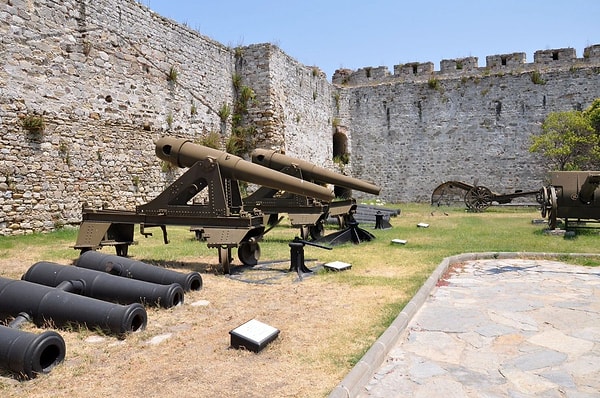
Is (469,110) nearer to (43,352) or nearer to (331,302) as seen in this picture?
(331,302)

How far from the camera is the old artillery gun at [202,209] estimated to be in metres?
6.73

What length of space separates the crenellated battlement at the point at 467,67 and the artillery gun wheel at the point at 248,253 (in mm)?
18480

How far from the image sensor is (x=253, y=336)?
3682 mm

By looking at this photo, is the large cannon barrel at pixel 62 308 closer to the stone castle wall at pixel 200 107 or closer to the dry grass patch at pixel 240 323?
the dry grass patch at pixel 240 323

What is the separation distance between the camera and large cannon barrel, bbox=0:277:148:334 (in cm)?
400

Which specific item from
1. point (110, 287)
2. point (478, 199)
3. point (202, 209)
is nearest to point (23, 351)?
point (110, 287)

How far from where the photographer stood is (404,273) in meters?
6.46

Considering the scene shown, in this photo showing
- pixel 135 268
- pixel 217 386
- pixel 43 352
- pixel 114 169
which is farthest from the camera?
pixel 114 169

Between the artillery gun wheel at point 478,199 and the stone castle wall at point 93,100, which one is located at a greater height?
the stone castle wall at point 93,100

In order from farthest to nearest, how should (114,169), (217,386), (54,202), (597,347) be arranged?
(114,169)
(54,202)
(597,347)
(217,386)

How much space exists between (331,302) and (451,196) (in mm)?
19480

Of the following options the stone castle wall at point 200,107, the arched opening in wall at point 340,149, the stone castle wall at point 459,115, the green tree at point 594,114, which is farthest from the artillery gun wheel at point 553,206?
the arched opening in wall at point 340,149

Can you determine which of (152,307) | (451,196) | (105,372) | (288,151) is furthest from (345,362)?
(451,196)

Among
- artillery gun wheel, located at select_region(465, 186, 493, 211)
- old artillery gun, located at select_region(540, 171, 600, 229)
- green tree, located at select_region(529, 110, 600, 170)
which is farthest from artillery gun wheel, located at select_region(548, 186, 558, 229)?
green tree, located at select_region(529, 110, 600, 170)
